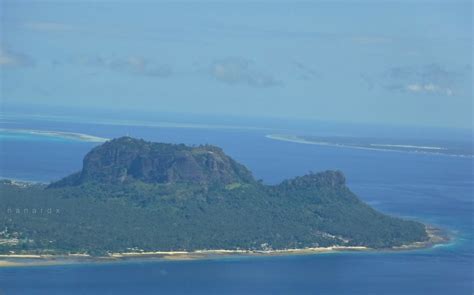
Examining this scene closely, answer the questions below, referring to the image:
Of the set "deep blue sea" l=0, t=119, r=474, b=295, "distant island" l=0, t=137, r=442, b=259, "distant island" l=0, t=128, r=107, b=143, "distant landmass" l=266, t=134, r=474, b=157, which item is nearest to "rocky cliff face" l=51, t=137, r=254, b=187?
"distant island" l=0, t=137, r=442, b=259

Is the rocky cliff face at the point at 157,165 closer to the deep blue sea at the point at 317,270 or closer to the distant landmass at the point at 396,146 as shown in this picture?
the deep blue sea at the point at 317,270

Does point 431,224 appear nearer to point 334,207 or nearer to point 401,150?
point 334,207

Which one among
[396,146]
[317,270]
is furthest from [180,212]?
[396,146]

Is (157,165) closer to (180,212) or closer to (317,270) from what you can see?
(180,212)

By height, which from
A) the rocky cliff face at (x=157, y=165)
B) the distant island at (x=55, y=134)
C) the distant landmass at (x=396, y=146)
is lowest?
the rocky cliff face at (x=157, y=165)

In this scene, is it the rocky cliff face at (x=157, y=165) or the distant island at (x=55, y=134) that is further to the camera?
the distant island at (x=55, y=134)

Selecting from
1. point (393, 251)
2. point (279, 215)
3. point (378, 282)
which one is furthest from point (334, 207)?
point (378, 282)

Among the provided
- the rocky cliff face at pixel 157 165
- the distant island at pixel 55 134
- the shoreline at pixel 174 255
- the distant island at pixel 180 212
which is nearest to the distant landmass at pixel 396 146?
the distant island at pixel 55 134
